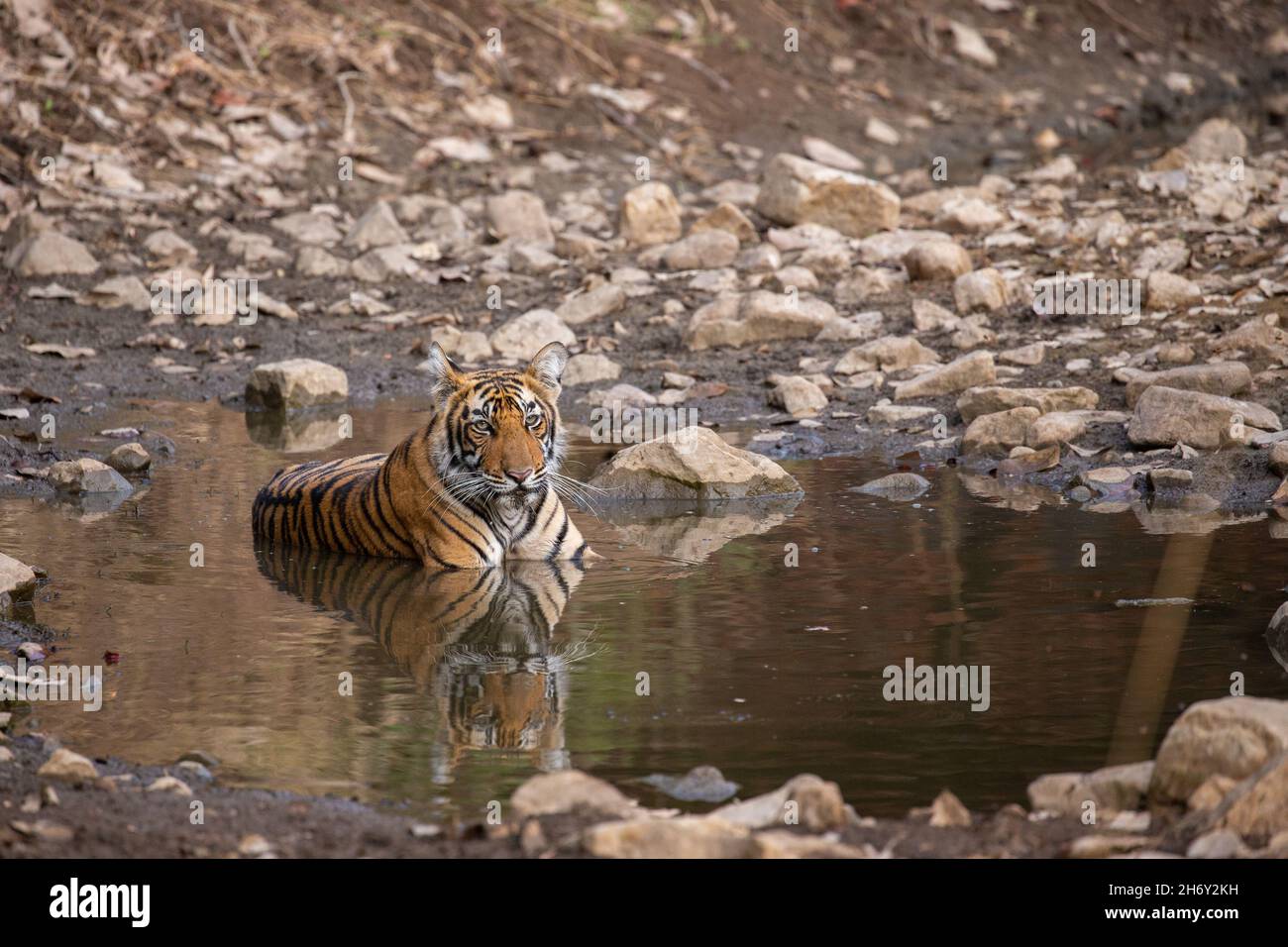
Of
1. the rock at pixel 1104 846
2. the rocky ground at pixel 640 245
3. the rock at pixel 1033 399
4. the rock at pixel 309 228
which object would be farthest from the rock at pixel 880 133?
the rock at pixel 1104 846

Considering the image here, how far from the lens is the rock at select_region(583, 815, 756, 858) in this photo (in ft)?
12.7

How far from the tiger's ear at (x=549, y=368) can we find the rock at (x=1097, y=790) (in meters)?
3.87

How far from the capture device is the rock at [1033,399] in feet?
31.6

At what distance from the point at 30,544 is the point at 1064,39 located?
1633 cm

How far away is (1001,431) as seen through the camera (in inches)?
373

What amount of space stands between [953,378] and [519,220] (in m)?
4.60

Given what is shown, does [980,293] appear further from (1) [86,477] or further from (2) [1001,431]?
(1) [86,477]

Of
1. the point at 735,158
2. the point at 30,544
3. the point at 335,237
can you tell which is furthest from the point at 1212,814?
the point at 735,158

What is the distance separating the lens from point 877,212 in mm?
13383

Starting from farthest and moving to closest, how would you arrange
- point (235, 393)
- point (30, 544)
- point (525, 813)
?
point (235, 393) < point (30, 544) < point (525, 813)

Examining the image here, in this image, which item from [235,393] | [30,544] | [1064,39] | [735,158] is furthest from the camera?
[1064,39]

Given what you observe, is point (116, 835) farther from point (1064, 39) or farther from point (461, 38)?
point (1064, 39)

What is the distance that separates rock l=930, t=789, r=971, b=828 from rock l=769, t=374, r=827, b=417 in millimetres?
6191

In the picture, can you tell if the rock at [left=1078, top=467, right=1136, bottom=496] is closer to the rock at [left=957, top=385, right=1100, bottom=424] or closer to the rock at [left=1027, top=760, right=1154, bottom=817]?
the rock at [left=957, top=385, right=1100, bottom=424]
